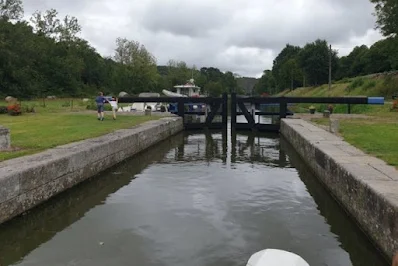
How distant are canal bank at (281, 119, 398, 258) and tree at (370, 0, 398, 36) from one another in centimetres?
2699

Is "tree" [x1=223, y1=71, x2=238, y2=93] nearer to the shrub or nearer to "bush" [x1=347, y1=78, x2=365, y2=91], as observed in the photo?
"bush" [x1=347, y1=78, x2=365, y2=91]

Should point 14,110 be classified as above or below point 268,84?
below

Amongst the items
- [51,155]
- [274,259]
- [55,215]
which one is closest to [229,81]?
[51,155]

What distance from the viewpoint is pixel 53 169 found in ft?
24.6

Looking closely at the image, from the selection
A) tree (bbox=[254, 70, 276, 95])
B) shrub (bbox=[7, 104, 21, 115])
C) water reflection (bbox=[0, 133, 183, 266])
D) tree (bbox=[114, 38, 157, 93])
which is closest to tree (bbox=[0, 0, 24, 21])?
tree (bbox=[114, 38, 157, 93])

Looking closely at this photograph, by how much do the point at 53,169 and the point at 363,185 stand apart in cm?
504

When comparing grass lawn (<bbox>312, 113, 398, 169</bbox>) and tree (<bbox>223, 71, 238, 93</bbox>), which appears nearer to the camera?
grass lawn (<bbox>312, 113, 398, 169</bbox>)

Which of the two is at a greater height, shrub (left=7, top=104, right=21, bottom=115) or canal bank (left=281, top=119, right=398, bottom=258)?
shrub (left=7, top=104, right=21, bottom=115)

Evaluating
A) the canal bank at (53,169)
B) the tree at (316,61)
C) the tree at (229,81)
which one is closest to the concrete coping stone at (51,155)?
the canal bank at (53,169)

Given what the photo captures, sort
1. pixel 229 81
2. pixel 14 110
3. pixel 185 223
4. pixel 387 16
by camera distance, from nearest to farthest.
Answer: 1. pixel 185 223
2. pixel 14 110
3. pixel 387 16
4. pixel 229 81

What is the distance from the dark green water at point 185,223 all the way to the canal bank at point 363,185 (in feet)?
0.82

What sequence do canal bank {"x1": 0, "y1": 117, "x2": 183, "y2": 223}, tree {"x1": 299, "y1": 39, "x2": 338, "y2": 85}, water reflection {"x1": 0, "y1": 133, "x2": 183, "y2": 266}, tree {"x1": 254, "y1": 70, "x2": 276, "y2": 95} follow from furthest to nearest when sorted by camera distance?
tree {"x1": 254, "y1": 70, "x2": 276, "y2": 95} < tree {"x1": 299, "y1": 39, "x2": 338, "y2": 85} < canal bank {"x1": 0, "y1": 117, "x2": 183, "y2": 223} < water reflection {"x1": 0, "y1": 133, "x2": 183, "y2": 266}

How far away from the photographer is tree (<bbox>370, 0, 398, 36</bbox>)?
32.9 metres

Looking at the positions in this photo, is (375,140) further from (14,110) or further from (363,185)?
(14,110)
